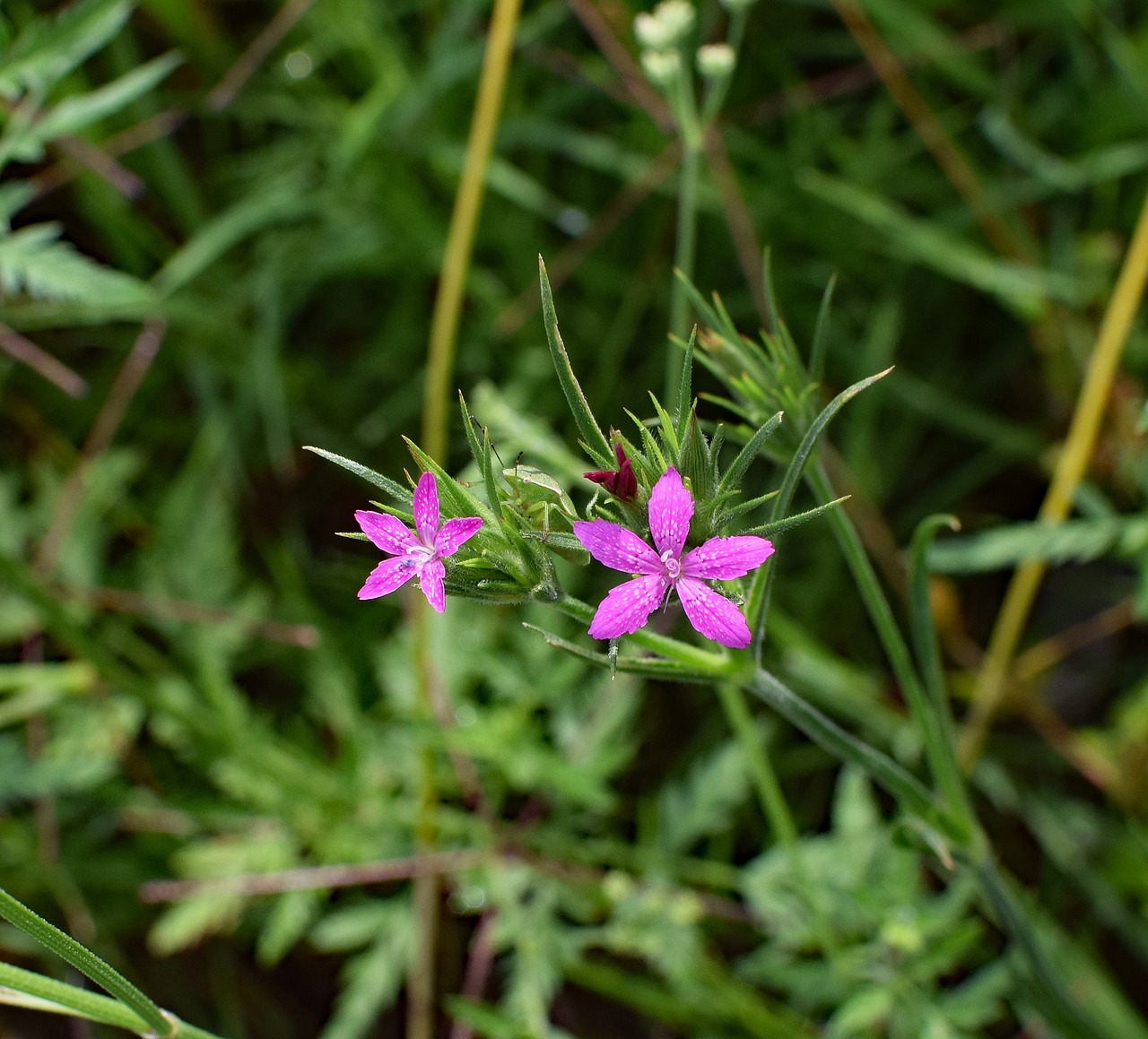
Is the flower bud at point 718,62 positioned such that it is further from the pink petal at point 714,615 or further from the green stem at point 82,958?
the green stem at point 82,958

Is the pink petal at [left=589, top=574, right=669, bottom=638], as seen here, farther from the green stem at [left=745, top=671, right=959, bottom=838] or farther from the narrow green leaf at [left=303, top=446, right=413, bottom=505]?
the green stem at [left=745, top=671, right=959, bottom=838]

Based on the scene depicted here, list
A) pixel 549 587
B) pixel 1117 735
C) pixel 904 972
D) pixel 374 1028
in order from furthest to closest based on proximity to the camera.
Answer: pixel 374 1028 < pixel 1117 735 < pixel 904 972 < pixel 549 587

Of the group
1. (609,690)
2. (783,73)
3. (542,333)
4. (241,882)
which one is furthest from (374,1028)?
(783,73)

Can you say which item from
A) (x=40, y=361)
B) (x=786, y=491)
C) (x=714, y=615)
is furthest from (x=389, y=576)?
(x=40, y=361)

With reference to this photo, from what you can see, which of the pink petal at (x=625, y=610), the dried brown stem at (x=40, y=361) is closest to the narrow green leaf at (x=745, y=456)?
the pink petal at (x=625, y=610)

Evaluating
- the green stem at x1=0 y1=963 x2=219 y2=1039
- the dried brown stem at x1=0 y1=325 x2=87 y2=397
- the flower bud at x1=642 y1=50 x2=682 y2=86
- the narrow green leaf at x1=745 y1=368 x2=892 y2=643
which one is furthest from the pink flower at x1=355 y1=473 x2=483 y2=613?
the dried brown stem at x1=0 y1=325 x2=87 y2=397

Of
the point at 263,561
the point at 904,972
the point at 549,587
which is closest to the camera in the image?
the point at 549,587

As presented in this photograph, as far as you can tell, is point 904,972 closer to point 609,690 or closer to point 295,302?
point 609,690
